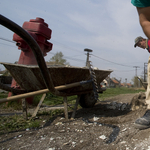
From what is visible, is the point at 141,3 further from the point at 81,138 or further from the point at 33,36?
the point at 33,36

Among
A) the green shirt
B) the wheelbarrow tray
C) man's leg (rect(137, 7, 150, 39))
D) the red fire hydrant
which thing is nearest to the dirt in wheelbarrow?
the wheelbarrow tray

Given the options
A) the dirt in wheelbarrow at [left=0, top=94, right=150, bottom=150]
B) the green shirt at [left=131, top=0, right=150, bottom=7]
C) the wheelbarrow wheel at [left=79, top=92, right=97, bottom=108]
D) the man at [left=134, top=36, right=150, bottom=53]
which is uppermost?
the green shirt at [left=131, top=0, right=150, bottom=7]

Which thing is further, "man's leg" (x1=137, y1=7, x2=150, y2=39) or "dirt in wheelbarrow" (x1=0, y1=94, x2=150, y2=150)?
"dirt in wheelbarrow" (x1=0, y1=94, x2=150, y2=150)

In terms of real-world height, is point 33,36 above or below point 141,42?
above

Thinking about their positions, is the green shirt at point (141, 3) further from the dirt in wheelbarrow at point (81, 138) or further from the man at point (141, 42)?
the dirt in wheelbarrow at point (81, 138)

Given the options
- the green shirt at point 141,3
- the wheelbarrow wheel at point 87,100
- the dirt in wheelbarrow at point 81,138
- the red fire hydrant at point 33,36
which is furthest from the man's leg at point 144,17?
the red fire hydrant at point 33,36

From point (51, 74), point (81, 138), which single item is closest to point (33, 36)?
point (51, 74)

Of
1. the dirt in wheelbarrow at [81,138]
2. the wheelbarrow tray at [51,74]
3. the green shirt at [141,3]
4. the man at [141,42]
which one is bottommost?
the dirt in wheelbarrow at [81,138]

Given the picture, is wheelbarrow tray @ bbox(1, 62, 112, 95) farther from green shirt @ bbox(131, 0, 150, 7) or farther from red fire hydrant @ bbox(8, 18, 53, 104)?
red fire hydrant @ bbox(8, 18, 53, 104)

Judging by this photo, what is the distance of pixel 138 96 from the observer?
338 centimetres

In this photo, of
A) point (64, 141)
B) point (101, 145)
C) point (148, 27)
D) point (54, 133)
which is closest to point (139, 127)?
point (101, 145)

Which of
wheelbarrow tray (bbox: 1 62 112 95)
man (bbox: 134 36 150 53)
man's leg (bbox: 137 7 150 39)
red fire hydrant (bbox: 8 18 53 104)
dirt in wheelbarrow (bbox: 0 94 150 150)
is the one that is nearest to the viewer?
man's leg (bbox: 137 7 150 39)

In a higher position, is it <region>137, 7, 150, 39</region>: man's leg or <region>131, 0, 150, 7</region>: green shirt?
<region>131, 0, 150, 7</region>: green shirt

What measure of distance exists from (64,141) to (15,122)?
4.17 ft
